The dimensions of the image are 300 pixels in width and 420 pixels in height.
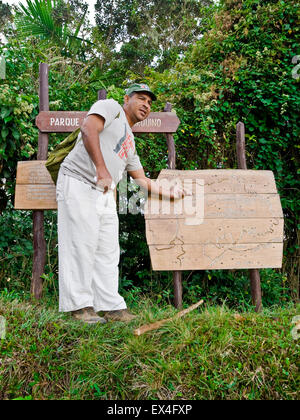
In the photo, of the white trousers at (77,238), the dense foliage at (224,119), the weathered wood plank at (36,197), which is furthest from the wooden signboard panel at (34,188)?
the white trousers at (77,238)

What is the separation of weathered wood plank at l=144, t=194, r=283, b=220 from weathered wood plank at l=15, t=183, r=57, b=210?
3.31 ft

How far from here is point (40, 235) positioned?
3.69 meters

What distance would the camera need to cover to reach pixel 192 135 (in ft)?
14.8

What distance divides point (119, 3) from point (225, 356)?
1475cm

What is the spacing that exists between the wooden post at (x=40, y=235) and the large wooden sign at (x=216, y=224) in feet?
3.80

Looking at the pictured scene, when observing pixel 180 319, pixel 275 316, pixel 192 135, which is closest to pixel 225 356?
pixel 180 319

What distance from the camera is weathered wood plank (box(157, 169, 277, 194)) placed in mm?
3727

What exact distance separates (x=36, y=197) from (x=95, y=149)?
1.35 meters

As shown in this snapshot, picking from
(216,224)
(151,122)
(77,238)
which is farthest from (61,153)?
(216,224)

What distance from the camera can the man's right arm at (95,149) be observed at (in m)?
2.56

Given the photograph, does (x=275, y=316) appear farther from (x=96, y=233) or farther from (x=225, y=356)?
(x=96, y=233)

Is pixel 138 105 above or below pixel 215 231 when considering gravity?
above

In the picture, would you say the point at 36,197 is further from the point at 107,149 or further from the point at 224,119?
the point at 224,119

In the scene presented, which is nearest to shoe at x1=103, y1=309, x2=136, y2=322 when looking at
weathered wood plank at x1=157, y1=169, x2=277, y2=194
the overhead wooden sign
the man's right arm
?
the man's right arm
